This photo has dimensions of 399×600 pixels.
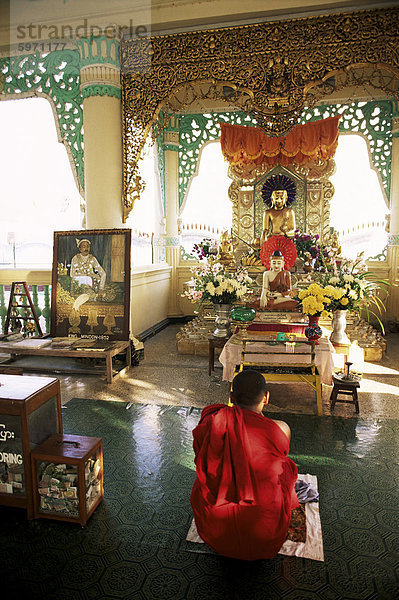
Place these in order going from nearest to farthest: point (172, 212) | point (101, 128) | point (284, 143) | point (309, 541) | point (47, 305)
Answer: point (309, 541), point (101, 128), point (47, 305), point (284, 143), point (172, 212)

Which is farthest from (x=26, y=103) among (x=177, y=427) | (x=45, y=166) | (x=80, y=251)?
(x=177, y=427)

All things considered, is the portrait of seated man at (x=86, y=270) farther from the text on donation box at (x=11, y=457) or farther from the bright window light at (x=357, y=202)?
the bright window light at (x=357, y=202)

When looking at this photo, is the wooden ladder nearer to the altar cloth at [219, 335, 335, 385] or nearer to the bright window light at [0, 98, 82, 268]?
the bright window light at [0, 98, 82, 268]

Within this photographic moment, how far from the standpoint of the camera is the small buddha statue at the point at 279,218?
8.88 metres

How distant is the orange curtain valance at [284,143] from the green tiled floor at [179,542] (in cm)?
642

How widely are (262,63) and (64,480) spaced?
5153 millimetres

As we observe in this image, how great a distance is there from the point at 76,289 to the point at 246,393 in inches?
162

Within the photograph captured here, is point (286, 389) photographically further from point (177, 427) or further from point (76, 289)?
point (76, 289)

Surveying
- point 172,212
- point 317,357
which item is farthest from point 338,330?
point 172,212

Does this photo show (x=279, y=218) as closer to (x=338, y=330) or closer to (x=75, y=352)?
(x=338, y=330)

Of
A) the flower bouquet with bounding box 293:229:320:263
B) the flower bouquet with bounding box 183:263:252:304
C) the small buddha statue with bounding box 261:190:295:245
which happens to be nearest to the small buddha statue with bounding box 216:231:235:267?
the small buddha statue with bounding box 261:190:295:245

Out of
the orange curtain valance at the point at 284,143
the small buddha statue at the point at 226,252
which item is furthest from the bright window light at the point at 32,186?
the orange curtain valance at the point at 284,143

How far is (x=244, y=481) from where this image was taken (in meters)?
2.09

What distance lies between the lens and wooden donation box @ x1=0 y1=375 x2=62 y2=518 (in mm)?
2447
